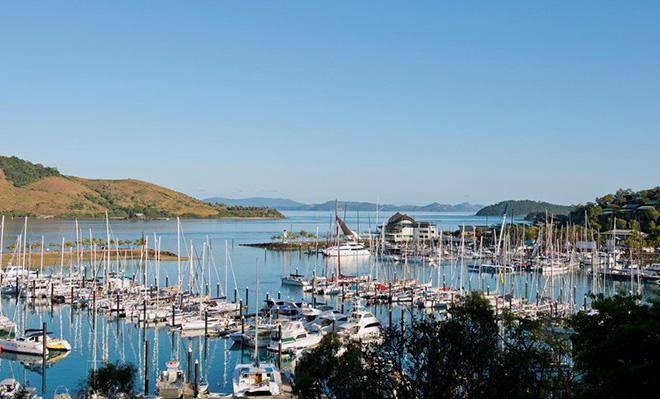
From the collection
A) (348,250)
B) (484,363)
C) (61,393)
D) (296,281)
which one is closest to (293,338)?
(61,393)

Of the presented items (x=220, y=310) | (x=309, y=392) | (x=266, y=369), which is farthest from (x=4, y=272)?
(x=309, y=392)

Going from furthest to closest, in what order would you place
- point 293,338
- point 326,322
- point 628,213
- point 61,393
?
point 628,213, point 326,322, point 293,338, point 61,393

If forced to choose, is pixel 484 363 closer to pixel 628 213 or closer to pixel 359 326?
pixel 359 326

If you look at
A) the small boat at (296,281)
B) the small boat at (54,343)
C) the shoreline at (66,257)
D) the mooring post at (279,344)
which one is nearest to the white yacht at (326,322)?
the mooring post at (279,344)

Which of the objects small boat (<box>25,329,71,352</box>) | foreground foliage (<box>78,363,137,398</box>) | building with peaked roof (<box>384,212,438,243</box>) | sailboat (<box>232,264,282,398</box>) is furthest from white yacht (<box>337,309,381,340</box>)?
building with peaked roof (<box>384,212,438,243</box>)

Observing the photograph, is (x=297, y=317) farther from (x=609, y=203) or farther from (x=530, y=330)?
(x=609, y=203)

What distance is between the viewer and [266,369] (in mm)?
27281

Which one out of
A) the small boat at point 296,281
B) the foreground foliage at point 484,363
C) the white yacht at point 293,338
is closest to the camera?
the foreground foliage at point 484,363

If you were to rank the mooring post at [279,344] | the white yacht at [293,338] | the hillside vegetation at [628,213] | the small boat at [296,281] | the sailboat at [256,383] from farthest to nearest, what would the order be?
the hillside vegetation at [628,213] < the small boat at [296,281] < the white yacht at [293,338] < the mooring post at [279,344] < the sailboat at [256,383]

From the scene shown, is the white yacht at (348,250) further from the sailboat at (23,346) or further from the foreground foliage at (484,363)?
the foreground foliage at (484,363)

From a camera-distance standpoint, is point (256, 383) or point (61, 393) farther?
point (61, 393)

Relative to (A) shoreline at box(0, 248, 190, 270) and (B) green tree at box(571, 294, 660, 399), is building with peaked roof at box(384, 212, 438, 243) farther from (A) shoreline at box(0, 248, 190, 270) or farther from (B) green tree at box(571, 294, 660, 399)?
(B) green tree at box(571, 294, 660, 399)

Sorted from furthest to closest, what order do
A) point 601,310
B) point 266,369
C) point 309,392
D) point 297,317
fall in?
point 297,317 < point 266,369 < point 309,392 < point 601,310

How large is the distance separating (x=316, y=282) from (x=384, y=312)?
1296 cm
